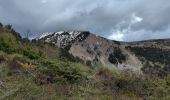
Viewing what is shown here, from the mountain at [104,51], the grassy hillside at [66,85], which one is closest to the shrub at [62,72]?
the grassy hillside at [66,85]

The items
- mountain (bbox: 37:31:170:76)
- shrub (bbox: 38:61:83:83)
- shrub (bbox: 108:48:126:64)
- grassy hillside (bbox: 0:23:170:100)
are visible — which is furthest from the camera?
shrub (bbox: 108:48:126:64)

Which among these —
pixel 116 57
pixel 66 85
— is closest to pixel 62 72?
pixel 66 85

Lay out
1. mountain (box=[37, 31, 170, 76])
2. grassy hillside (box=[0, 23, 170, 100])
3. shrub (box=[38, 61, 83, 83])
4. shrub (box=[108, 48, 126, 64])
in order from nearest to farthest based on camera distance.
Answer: grassy hillside (box=[0, 23, 170, 100]), shrub (box=[38, 61, 83, 83]), mountain (box=[37, 31, 170, 76]), shrub (box=[108, 48, 126, 64])

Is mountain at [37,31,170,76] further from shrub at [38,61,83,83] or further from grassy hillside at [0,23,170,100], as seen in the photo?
grassy hillside at [0,23,170,100]

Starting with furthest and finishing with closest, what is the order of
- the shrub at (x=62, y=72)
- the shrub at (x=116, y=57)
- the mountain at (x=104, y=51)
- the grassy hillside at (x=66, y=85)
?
the shrub at (x=116, y=57), the mountain at (x=104, y=51), the shrub at (x=62, y=72), the grassy hillside at (x=66, y=85)

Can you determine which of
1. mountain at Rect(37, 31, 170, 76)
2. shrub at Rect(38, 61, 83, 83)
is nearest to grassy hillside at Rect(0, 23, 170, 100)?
shrub at Rect(38, 61, 83, 83)

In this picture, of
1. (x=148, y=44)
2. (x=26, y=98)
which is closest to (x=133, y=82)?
(x=26, y=98)

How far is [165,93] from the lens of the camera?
14.5m

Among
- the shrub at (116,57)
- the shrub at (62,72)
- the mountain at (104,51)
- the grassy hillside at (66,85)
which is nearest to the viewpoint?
the grassy hillside at (66,85)

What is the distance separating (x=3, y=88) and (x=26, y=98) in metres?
2.62

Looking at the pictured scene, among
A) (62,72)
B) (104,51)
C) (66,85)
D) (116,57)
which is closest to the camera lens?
(66,85)

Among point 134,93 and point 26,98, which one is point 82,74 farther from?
point 26,98

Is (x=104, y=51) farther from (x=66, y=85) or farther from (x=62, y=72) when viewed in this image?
(x=66, y=85)

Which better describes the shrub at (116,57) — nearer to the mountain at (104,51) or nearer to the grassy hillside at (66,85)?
the mountain at (104,51)
